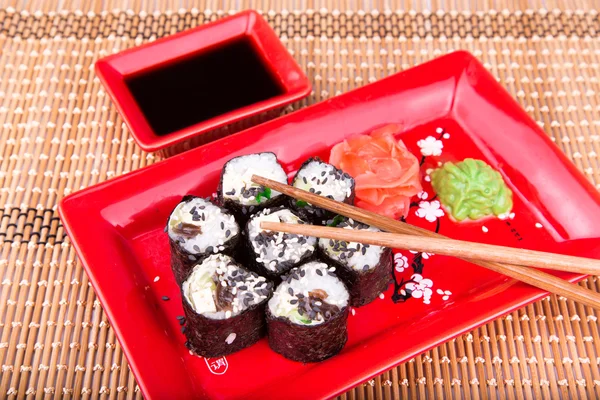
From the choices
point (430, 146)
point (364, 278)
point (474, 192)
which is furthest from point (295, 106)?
point (364, 278)

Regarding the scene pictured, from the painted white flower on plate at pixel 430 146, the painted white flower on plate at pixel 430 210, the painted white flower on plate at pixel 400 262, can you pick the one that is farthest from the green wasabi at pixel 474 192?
the painted white flower on plate at pixel 400 262

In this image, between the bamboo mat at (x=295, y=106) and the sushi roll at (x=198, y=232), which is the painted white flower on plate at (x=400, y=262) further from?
the sushi roll at (x=198, y=232)

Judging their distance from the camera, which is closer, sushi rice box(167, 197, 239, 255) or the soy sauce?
sushi rice box(167, 197, 239, 255)

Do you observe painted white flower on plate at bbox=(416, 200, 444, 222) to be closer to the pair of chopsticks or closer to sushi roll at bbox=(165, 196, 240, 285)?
the pair of chopsticks

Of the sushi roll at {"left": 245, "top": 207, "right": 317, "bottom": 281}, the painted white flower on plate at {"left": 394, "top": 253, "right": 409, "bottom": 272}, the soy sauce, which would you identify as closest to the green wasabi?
the painted white flower on plate at {"left": 394, "top": 253, "right": 409, "bottom": 272}

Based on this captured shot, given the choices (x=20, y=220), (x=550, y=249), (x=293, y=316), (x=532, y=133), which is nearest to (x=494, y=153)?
(x=532, y=133)

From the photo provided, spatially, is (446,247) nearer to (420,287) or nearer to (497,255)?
(497,255)

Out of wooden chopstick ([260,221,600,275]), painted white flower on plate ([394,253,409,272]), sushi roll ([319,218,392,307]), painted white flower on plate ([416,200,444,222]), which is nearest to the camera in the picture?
wooden chopstick ([260,221,600,275])
